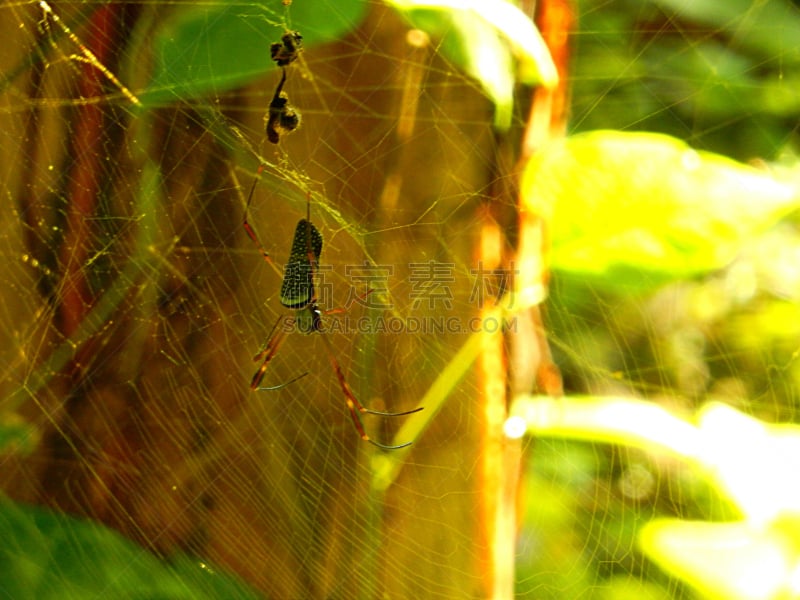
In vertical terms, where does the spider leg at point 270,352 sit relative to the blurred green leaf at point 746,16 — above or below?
below

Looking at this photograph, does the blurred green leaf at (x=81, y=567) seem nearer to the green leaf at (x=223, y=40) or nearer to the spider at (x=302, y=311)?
the spider at (x=302, y=311)

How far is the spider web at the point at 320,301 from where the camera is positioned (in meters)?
0.61

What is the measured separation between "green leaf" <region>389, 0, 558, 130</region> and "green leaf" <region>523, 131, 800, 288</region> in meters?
0.09

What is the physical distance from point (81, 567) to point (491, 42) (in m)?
0.64

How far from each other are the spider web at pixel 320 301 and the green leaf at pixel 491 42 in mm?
17

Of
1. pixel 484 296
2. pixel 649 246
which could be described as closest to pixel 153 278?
pixel 484 296

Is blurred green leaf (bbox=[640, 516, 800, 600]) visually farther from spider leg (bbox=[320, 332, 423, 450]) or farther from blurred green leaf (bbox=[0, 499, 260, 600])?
blurred green leaf (bbox=[0, 499, 260, 600])

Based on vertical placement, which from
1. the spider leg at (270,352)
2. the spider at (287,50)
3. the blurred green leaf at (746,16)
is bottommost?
the spider leg at (270,352)

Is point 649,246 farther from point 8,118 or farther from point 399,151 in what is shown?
point 8,118

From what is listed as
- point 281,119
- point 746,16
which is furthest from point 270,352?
point 746,16

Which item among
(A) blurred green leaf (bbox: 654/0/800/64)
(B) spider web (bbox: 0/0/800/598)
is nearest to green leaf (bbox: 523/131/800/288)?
(B) spider web (bbox: 0/0/800/598)

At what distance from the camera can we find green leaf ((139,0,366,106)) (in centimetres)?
58

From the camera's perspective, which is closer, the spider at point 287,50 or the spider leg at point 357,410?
the spider at point 287,50

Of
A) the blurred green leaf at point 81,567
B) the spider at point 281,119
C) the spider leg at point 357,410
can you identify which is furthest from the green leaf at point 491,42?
the blurred green leaf at point 81,567
